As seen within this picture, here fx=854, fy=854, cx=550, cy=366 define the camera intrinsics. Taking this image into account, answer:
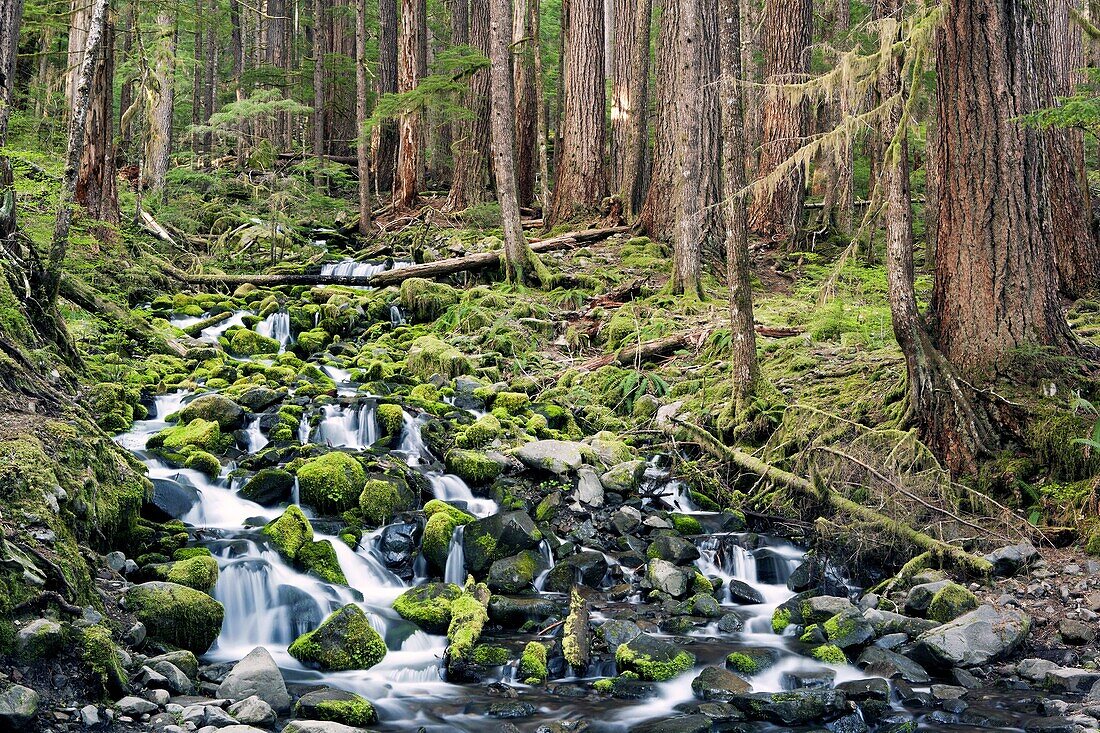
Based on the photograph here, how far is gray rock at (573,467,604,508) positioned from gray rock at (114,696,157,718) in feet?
16.0

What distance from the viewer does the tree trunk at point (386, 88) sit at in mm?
22797

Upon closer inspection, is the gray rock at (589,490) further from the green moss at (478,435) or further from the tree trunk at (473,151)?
the tree trunk at (473,151)

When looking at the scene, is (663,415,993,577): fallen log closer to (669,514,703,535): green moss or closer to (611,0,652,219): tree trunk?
(669,514,703,535): green moss

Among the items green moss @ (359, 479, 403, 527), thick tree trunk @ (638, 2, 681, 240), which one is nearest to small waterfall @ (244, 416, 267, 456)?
green moss @ (359, 479, 403, 527)

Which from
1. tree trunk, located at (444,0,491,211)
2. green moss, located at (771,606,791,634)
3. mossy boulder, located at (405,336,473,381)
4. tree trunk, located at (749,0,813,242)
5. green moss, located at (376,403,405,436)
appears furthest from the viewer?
tree trunk, located at (444,0,491,211)

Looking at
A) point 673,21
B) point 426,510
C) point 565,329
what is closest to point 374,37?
point 673,21

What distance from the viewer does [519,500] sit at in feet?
28.2

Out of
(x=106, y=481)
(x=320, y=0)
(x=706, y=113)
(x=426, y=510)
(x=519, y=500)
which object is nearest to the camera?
(x=106, y=481)

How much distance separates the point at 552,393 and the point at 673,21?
8138 millimetres

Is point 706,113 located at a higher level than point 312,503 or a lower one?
higher

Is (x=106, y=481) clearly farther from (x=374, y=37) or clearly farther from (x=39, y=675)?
(x=374, y=37)

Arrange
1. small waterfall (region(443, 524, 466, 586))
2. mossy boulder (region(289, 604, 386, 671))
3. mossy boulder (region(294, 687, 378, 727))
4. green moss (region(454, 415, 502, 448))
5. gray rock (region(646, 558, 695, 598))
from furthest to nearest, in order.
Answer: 1. green moss (region(454, 415, 502, 448))
2. small waterfall (region(443, 524, 466, 586))
3. gray rock (region(646, 558, 695, 598))
4. mossy boulder (region(289, 604, 386, 671))
5. mossy boulder (region(294, 687, 378, 727))

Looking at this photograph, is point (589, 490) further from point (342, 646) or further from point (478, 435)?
point (342, 646)

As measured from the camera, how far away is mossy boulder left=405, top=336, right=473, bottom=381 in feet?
39.3
